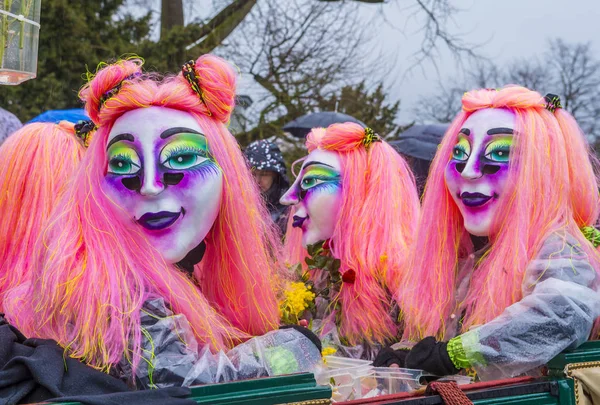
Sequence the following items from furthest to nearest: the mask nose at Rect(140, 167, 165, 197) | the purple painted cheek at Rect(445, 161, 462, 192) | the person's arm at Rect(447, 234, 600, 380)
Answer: the purple painted cheek at Rect(445, 161, 462, 192), the person's arm at Rect(447, 234, 600, 380), the mask nose at Rect(140, 167, 165, 197)

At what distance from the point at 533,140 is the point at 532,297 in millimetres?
581

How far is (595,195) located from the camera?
2.52 metres

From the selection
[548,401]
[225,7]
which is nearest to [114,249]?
[548,401]

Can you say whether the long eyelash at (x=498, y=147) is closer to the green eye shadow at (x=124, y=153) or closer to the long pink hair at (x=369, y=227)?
the long pink hair at (x=369, y=227)

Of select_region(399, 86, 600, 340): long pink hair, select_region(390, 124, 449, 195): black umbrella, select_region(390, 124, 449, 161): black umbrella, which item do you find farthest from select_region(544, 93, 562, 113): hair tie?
select_region(390, 124, 449, 161): black umbrella

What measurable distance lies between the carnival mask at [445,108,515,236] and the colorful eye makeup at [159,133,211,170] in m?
0.95

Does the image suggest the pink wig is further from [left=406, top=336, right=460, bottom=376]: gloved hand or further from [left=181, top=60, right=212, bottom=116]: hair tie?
[left=406, top=336, right=460, bottom=376]: gloved hand

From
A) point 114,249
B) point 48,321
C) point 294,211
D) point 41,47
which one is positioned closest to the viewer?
point 48,321

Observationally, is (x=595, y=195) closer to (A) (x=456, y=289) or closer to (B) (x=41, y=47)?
(A) (x=456, y=289)

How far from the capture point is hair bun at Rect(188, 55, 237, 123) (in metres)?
2.15

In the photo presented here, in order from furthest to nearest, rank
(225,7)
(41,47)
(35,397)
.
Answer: (225,7), (41,47), (35,397)

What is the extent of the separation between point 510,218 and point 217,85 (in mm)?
1053

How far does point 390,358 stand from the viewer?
259cm

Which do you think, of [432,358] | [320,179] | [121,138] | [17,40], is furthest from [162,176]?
[320,179]
